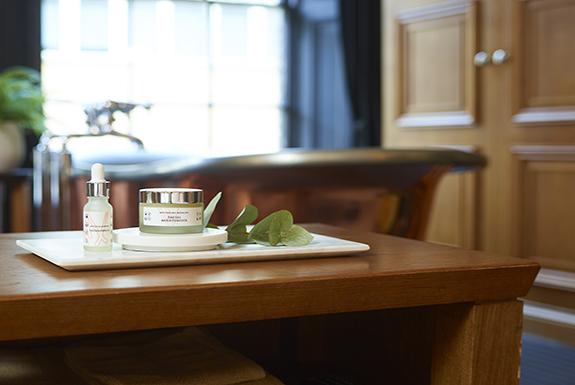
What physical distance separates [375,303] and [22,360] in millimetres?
464

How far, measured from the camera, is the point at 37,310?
659 mm

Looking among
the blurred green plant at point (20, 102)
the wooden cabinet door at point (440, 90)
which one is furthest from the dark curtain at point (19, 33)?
the wooden cabinet door at point (440, 90)

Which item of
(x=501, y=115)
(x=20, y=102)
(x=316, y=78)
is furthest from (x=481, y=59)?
(x=20, y=102)

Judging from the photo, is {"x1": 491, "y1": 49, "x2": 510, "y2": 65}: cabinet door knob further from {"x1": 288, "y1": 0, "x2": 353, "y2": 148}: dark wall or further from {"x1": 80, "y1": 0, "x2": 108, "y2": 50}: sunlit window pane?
{"x1": 80, "y1": 0, "x2": 108, "y2": 50}: sunlit window pane

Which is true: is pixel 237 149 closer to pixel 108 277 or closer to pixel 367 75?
pixel 367 75

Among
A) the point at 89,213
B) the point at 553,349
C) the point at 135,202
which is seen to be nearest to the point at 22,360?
the point at 89,213

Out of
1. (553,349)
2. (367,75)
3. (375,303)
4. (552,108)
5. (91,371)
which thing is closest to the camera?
(375,303)

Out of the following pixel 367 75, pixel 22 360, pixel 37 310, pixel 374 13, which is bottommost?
pixel 22 360

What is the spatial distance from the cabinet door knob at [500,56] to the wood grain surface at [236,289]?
65.6 inches

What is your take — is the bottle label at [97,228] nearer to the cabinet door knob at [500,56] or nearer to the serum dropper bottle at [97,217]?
the serum dropper bottle at [97,217]

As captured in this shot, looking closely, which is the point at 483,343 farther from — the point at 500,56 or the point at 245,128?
the point at 245,128

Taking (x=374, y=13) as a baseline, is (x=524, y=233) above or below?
below

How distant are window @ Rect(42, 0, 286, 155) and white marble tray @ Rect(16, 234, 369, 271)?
2.34m

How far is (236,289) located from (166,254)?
137 mm
